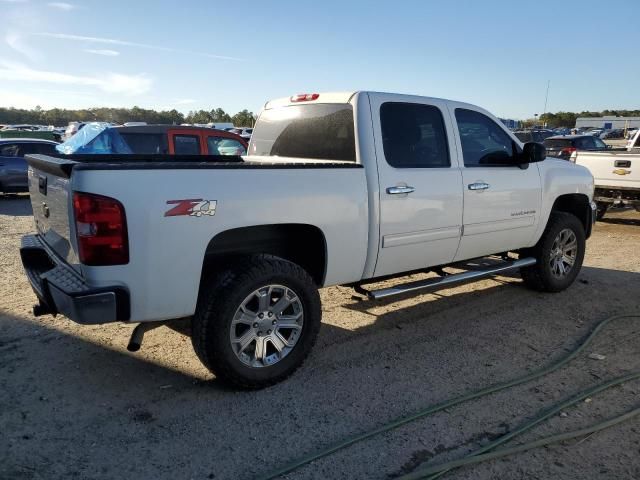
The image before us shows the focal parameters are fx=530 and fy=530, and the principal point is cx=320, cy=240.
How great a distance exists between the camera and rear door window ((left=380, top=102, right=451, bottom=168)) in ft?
14.1

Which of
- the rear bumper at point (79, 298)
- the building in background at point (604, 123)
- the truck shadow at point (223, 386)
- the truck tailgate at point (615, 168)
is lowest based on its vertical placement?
the truck shadow at point (223, 386)

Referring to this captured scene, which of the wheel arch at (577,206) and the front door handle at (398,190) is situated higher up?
the front door handle at (398,190)

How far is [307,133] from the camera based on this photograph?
4746 millimetres

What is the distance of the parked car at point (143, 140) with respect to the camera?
9.79 m

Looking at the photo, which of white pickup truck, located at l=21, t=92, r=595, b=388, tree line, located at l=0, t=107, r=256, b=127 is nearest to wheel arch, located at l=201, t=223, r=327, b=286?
white pickup truck, located at l=21, t=92, r=595, b=388

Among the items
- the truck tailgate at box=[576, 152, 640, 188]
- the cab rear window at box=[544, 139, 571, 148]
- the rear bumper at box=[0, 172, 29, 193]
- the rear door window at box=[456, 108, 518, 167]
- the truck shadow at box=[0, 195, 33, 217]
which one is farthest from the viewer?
the cab rear window at box=[544, 139, 571, 148]

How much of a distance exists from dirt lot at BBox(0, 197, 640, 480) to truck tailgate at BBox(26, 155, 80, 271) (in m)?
0.96

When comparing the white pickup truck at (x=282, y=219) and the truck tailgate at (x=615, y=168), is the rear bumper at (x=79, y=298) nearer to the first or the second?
the white pickup truck at (x=282, y=219)

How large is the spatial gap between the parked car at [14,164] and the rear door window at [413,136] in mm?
11194

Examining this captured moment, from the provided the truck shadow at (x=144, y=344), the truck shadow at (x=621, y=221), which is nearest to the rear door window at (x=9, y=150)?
the truck shadow at (x=144, y=344)

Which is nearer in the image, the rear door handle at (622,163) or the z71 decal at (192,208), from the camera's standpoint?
the z71 decal at (192,208)

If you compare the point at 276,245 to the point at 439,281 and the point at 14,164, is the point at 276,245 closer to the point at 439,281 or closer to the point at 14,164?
the point at 439,281

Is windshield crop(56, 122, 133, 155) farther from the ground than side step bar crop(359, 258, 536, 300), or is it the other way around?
windshield crop(56, 122, 133, 155)

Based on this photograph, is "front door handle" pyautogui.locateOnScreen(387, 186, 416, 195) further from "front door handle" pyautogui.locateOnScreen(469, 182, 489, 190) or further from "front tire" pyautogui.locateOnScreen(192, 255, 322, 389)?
"front tire" pyautogui.locateOnScreen(192, 255, 322, 389)
